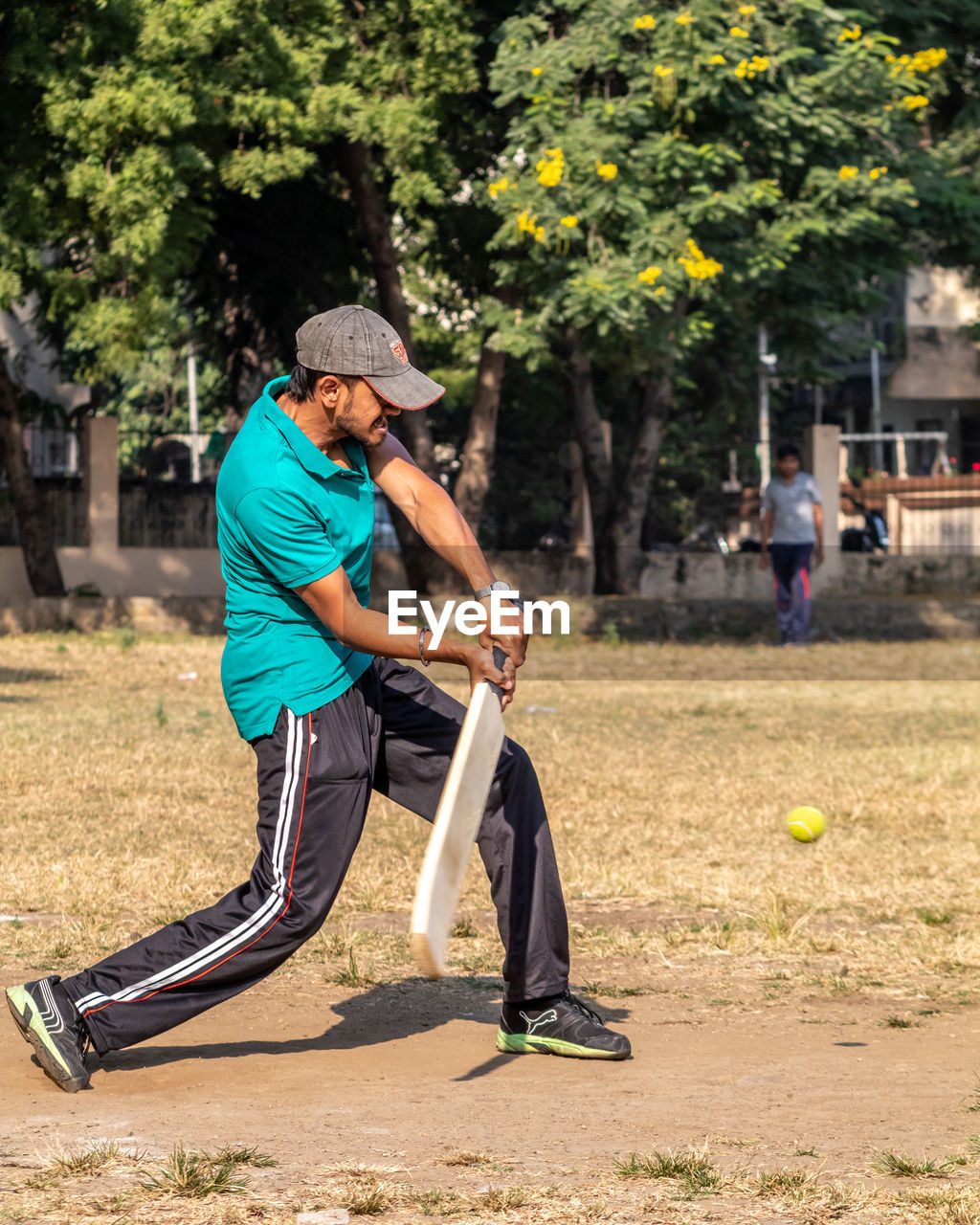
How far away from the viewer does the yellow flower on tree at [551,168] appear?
17.1 meters

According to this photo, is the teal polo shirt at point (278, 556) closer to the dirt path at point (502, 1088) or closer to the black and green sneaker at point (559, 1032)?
the dirt path at point (502, 1088)

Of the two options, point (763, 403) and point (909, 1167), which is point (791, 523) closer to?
point (909, 1167)

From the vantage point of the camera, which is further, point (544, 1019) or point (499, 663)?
point (544, 1019)

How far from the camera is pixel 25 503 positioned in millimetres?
20719

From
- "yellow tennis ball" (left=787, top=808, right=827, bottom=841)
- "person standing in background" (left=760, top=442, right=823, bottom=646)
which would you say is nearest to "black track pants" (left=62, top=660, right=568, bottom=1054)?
"yellow tennis ball" (left=787, top=808, right=827, bottom=841)

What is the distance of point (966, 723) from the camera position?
12.5 m

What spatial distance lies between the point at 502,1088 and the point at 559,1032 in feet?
1.11

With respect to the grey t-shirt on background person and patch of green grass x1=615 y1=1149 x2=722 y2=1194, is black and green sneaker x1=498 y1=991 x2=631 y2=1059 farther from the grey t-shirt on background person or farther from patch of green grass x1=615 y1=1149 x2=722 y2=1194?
the grey t-shirt on background person

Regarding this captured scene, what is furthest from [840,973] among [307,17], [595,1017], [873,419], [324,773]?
[873,419]

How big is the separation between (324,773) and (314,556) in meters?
0.57

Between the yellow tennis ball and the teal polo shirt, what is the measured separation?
3.24 meters

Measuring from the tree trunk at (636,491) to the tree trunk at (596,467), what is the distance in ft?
0.44

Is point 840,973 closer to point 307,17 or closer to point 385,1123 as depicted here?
point 385,1123

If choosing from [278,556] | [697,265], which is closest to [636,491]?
[697,265]
